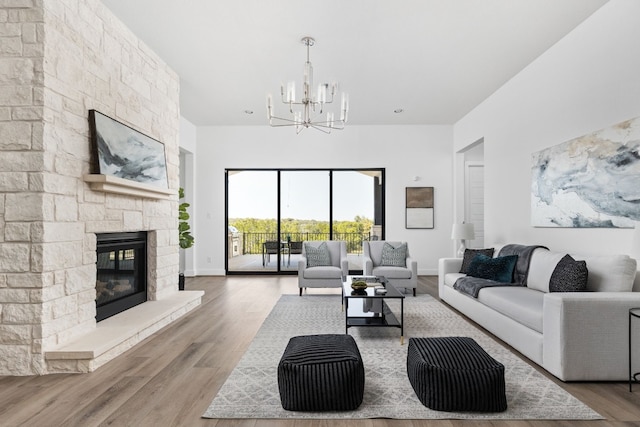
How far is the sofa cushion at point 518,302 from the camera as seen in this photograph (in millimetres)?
3091

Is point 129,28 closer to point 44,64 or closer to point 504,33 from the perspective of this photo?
point 44,64

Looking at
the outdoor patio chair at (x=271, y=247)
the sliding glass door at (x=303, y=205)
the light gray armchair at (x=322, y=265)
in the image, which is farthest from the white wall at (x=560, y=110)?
the outdoor patio chair at (x=271, y=247)

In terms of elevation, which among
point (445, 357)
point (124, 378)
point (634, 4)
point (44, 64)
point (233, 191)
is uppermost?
point (634, 4)

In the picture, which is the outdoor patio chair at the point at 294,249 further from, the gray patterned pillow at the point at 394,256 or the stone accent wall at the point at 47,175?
the stone accent wall at the point at 47,175

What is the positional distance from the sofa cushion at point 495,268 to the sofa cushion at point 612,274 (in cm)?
116

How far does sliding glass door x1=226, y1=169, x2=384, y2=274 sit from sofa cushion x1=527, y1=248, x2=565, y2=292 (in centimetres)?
407

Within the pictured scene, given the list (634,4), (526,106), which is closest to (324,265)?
(526,106)

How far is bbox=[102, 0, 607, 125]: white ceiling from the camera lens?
3596mm

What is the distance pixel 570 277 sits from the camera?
3.26m

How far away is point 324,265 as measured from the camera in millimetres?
6250

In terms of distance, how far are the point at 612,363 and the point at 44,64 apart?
4.58m

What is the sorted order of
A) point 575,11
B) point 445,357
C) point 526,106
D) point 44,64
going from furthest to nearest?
point 526,106, point 575,11, point 44,64, point 445,357

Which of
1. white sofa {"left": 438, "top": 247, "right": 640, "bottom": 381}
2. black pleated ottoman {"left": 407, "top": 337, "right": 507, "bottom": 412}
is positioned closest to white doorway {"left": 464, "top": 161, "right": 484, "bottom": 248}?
white sofa {"left": 438, "top": 247, "right": 640, "bottom": 381}

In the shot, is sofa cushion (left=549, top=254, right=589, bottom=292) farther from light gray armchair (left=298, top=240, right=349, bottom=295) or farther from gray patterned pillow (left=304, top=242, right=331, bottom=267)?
gray patterned pillow (left=304, top=242, right=331, bottom=267)
